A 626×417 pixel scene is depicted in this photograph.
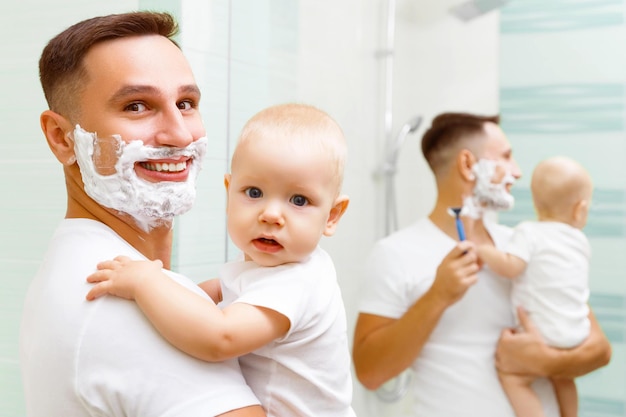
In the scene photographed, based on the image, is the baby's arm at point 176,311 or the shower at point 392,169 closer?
the baby's arm at point 176,311

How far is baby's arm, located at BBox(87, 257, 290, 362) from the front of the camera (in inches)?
30.9

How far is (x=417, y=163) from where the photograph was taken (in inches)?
101

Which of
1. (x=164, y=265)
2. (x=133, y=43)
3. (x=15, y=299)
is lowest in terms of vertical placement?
(x=15, y=299)

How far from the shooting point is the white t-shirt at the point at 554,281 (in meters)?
1.78

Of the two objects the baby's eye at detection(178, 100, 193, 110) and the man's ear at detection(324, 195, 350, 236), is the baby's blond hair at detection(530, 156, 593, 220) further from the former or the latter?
the baby's eye at detection(178, 100, 193, 110)

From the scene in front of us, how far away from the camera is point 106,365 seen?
786 millimetres

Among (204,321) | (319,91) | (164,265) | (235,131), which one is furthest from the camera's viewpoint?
(319,91)

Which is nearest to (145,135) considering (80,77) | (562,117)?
(80,77)

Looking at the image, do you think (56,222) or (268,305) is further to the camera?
(56,222)

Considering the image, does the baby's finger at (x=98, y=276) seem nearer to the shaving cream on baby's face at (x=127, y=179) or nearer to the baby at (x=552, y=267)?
the shaving cream on baby's face at (x=127, y=179)

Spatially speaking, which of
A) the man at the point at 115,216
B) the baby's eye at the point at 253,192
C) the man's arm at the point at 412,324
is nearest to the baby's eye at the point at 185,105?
the man at the point at 115,216

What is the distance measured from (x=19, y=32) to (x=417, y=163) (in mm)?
1587

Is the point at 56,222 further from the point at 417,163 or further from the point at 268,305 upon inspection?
the point at 417,163

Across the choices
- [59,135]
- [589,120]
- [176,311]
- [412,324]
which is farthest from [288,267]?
[589,120]
